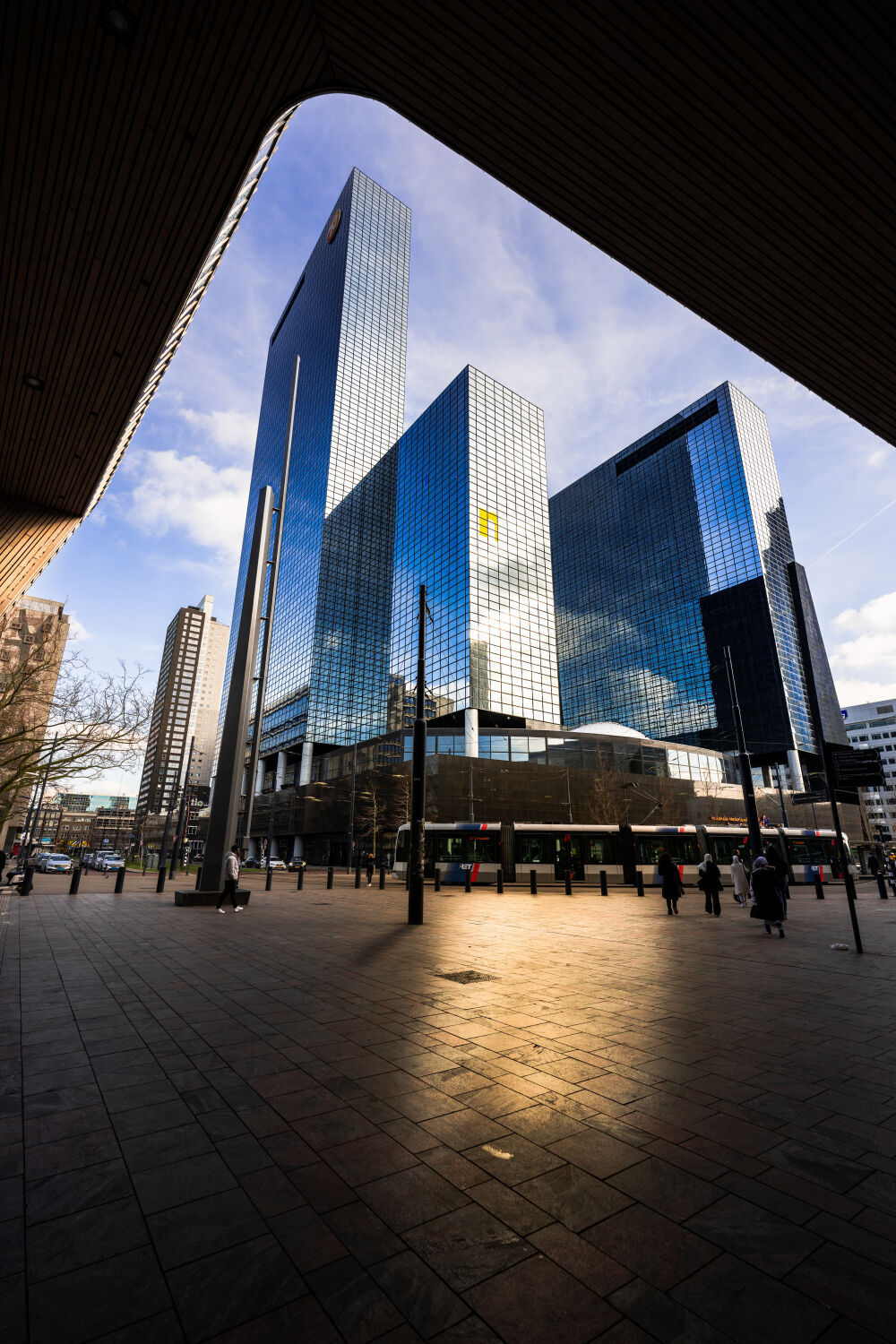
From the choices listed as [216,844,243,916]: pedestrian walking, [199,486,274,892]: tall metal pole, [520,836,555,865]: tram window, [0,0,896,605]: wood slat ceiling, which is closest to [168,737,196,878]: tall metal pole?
[199,486,274,892]: tall metal pole

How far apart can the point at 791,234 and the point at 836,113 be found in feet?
4.89

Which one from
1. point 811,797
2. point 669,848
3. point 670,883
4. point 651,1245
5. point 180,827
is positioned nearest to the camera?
point 651,1245

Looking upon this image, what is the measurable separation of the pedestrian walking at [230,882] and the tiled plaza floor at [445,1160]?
972cm

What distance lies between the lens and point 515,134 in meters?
7.97

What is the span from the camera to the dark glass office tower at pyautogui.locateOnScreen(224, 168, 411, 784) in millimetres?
98438

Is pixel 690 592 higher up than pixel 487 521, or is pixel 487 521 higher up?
pixel 690 592

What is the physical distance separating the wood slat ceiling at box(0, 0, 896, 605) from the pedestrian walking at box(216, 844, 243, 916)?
13692 mm

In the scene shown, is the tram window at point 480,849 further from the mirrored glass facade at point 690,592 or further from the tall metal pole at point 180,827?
the mirrored glass facade at point 690,592

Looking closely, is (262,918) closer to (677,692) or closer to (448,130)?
(448,130)

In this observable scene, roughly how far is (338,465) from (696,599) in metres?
71.9

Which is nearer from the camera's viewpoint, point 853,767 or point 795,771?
point 853,767

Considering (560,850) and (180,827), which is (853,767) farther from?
(180,827)

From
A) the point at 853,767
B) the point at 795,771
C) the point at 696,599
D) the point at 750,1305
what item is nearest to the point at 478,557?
the point at 696,599

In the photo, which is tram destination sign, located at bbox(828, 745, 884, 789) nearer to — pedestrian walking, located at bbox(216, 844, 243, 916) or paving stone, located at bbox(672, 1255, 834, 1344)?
paving stone, located at bbox(672, 1255, 834, 1344)
